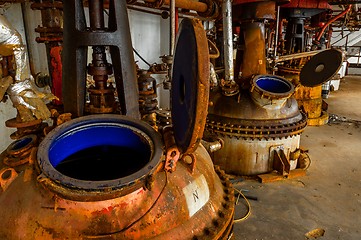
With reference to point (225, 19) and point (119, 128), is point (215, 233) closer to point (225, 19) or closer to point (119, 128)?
point (119, 128)

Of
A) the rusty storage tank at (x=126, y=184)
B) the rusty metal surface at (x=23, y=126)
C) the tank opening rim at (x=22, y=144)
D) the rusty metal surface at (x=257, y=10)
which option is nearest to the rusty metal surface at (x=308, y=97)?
the rusty metal surface at (x=257, y=10)

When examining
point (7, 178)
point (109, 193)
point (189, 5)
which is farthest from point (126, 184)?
point (189, 5)

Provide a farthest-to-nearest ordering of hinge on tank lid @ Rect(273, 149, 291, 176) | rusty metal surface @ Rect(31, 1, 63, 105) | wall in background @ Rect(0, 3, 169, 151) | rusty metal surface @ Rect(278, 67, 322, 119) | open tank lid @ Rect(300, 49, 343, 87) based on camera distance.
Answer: rusty metal surface @ Rect(278, 67, 322, 119) < open tank lid @ Rect(300, 49, 343, 87) < hinge on tank lid @ Rect(273, 149, 291, 176) < wall in background @ Rect(0, 3, 169, 151) < rusty metal surface @ Rect(31, 1, 63, 105)

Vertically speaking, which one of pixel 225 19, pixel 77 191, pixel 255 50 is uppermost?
pixel 225 19

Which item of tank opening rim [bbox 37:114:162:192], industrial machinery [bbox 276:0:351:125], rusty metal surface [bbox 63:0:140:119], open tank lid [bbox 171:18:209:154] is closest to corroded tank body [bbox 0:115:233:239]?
tank opening rim [bbox 37:114:162:192]

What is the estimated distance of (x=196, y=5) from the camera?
3.16m

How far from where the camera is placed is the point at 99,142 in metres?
1.43

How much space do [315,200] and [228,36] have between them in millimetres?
2258

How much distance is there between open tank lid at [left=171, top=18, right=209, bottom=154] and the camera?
3.23 feet

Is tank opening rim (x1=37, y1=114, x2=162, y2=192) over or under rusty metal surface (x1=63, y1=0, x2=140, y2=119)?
under

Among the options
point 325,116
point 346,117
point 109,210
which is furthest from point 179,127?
point 346,117

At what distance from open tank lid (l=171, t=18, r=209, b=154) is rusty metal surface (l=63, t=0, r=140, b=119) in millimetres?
497

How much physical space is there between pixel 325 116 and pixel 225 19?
155 inches

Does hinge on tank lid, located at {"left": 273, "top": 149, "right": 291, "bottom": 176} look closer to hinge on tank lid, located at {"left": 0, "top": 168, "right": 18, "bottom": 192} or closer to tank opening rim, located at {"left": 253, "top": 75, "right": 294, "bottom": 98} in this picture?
tank opening rim, located at {"left": 253, "top": 75, "right": 294, "bottom": 98}
